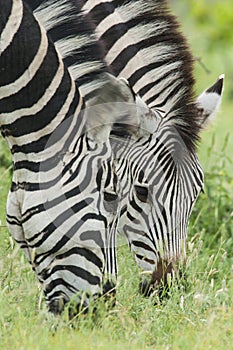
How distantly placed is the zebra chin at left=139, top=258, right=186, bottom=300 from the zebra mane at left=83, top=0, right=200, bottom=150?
1.16m

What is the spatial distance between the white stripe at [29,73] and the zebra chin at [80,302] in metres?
1.13

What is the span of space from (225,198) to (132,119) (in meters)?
3.28

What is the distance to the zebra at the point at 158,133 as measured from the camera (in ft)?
18.8

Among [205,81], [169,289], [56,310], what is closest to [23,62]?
[56,310]

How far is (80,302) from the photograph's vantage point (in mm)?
4551

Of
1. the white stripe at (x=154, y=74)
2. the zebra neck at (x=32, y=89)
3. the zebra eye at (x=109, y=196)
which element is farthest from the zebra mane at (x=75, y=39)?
the white stripe at (x=154, y=74)

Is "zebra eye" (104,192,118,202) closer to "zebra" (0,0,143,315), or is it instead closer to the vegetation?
"zebra" (0,0,143,315)

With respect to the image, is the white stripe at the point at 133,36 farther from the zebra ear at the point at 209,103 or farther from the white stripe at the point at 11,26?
the white stripe at the point at 11,26

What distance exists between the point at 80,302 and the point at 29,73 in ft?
4.10

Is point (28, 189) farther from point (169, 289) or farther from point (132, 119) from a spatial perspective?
point (169, 289)

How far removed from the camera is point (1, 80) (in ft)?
15.5

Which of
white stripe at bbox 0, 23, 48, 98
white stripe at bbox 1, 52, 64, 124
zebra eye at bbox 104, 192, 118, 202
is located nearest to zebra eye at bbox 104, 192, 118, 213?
zebra eye at bbox 104, 192, 118, 202

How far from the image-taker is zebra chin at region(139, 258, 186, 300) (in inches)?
220

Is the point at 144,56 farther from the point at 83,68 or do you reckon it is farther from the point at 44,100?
the point at 44,100
